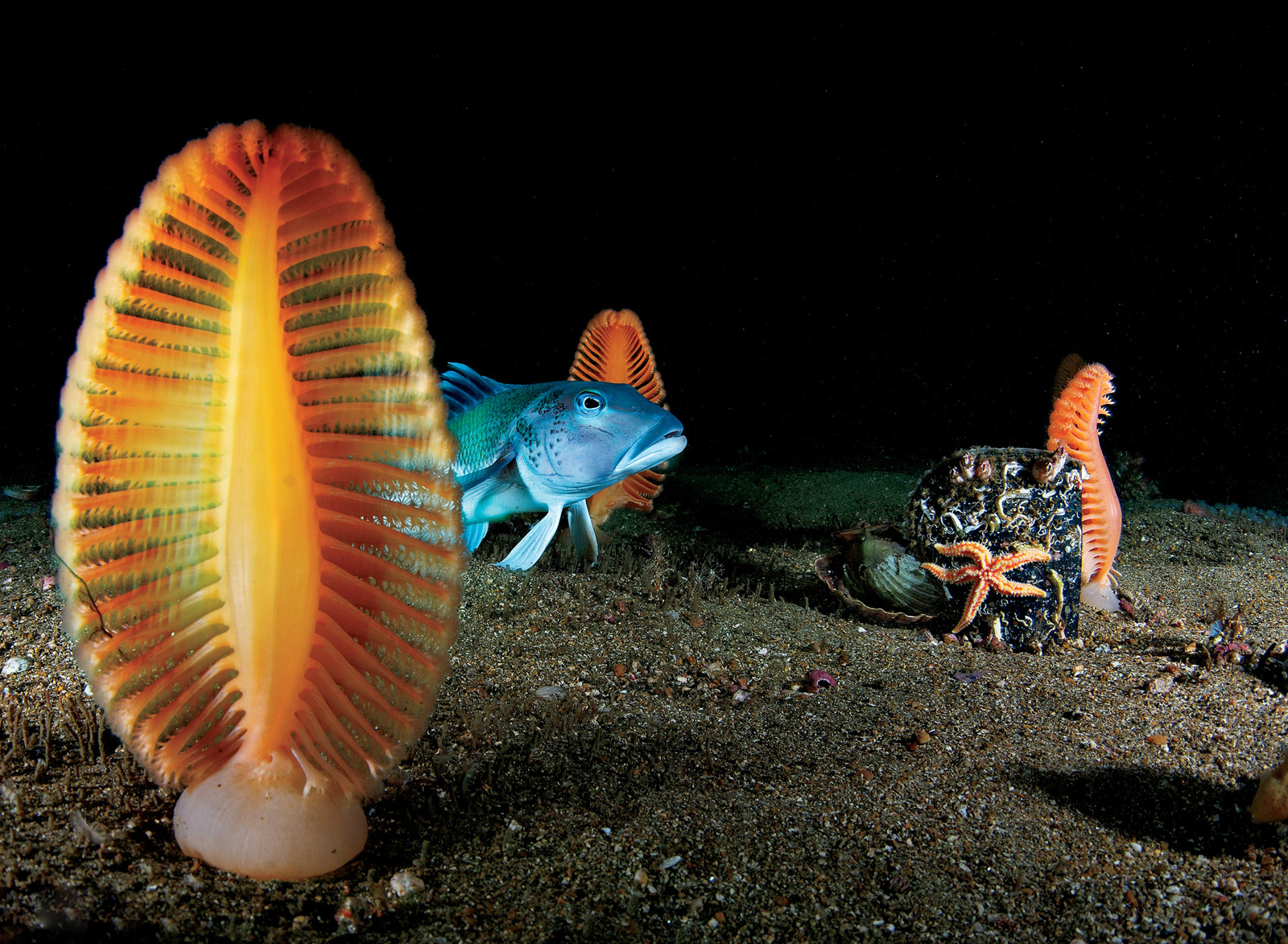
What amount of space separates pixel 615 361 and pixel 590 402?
1939 mm

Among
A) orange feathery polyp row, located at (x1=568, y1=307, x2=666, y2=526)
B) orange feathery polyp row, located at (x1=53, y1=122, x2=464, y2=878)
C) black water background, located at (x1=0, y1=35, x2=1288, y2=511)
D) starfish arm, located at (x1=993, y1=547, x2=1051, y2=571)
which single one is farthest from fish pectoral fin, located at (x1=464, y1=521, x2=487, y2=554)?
black water background, located at (x1=0, y1=35, x2=1288, y2=511)

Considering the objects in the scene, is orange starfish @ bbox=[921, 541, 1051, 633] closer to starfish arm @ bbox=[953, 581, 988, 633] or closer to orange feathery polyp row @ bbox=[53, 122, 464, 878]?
starfish arm @ bbox=[953, 581, 988, 633]

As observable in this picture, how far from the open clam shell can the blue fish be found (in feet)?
4.34

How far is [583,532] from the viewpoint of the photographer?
4234mm

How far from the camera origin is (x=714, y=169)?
15.6m

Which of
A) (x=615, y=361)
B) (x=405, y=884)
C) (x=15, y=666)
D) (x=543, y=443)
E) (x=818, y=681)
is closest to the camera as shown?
(x=405, y=884)

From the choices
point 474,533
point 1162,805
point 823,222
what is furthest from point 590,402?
point 823,222

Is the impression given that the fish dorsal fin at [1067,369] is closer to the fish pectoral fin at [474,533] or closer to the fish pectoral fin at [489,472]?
the fish pectoral fin at [489,472]

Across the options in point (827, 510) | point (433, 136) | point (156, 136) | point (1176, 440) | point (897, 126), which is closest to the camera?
point (827, 510)

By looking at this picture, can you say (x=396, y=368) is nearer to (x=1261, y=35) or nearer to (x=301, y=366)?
(x=301, y=366)

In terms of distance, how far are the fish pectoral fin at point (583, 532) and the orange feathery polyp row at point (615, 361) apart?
31.7 inches

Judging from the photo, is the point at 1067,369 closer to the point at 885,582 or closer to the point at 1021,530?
the point at 1021,530

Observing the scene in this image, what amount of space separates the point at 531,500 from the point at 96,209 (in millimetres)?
17292

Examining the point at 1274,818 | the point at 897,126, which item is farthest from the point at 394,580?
the point at 897,126
